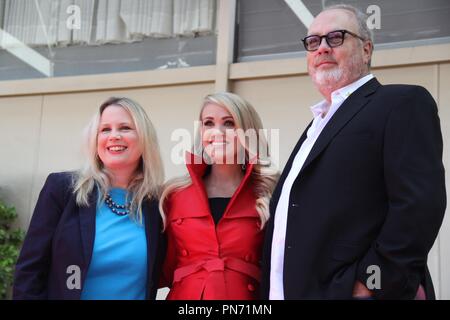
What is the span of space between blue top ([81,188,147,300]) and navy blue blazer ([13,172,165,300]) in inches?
1.6

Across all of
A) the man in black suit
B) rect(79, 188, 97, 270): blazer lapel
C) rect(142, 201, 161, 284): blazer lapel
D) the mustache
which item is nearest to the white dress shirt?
the man in black suit

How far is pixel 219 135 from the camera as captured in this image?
3.28 metres

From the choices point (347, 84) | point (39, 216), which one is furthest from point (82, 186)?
point (347, 84)

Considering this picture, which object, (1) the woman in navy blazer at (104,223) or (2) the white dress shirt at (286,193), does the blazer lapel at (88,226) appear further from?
(2) the white dress shirt at (286,193)

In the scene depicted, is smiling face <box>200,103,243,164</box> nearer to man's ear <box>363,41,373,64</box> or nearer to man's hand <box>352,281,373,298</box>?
man's ear <box>363,41,373,64</box>

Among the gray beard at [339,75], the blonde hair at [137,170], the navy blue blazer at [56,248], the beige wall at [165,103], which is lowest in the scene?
the navy blue blazer at [56,248]

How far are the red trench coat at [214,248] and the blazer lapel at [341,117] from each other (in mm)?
577

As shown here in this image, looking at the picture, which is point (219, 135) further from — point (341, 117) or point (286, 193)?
point (341, 117)

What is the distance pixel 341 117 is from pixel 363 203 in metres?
0.40

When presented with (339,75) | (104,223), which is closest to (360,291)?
(339,75)

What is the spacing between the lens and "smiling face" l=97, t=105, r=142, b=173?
10.6 feet

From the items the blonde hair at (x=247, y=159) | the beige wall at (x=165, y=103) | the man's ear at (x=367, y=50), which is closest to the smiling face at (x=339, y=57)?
the man's ear at (x=367, y=50)

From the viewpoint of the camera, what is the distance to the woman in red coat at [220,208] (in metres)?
3.12
